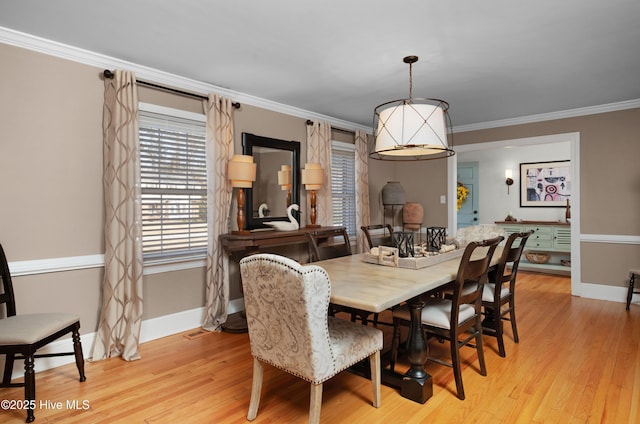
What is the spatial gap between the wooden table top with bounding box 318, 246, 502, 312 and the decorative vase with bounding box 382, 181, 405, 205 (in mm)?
2773

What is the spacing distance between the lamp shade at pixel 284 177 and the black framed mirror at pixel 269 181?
0.02m

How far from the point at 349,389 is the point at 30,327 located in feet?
6.37

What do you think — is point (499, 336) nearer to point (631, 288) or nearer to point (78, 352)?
point (631, 288)

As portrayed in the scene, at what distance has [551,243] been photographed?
249 inches

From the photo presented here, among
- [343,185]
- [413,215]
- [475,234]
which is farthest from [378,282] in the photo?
[413,215]

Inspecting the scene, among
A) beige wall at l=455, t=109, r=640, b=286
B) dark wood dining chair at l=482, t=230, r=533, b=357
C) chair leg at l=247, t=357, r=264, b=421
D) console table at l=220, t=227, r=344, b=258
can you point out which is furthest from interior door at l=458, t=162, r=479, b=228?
chair leg at l=247, t=357, r=264, b=421

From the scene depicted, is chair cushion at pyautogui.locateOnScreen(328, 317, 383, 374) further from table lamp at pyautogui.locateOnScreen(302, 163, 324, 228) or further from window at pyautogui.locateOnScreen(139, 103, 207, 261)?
table lamp at pyautogui.locateOnScreen(302, 163, 324, 228)

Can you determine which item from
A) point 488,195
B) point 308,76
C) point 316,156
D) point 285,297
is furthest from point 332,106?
point 488,195

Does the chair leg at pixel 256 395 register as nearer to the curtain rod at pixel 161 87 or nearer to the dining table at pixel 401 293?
the dining table at pixel 401 293

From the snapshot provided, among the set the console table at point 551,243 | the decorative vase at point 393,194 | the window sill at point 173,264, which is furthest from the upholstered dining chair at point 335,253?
the console table at point 551,243

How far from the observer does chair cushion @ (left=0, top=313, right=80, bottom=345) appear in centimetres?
205

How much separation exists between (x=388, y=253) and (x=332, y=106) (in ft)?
→ 7.62

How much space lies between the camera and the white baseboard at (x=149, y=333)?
2691mm

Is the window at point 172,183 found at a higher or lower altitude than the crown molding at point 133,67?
lower
